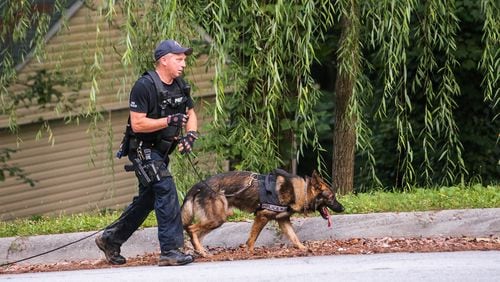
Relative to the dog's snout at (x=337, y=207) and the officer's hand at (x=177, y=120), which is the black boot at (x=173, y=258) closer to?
the officer's hand at (x=177, y=120)

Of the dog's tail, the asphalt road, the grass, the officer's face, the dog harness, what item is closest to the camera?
the asphalt road

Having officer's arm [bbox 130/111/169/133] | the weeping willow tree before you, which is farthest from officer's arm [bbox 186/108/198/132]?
the weeping willow tree

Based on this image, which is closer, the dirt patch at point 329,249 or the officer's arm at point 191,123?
the officer's arm at point 191,123

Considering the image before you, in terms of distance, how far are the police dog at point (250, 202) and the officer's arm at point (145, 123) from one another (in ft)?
3.22

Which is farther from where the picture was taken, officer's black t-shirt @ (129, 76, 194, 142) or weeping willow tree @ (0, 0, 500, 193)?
weeping willow tree @ (0, 0, 500, 193)

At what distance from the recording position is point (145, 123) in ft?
27.6

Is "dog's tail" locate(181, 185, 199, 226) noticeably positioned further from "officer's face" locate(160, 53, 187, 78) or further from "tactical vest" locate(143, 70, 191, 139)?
"officer's face" locate(160, 53, 187, 78)

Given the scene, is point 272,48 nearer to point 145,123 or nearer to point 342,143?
point 145,123

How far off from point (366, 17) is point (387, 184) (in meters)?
5.98

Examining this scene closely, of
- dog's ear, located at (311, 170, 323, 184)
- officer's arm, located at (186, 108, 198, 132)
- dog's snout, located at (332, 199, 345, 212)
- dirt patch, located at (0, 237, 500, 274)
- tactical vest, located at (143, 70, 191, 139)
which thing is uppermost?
tactical vest, located at (143, 70, 191, 139)

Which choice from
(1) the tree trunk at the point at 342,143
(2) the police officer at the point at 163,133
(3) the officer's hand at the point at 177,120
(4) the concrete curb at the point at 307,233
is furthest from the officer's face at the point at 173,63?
(1) the tree trunk at the point at 342,143

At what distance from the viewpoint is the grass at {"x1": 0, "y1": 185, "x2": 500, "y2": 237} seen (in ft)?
31.9

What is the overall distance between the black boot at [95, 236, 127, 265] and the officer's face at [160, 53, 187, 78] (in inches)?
60.2

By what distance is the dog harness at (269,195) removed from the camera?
9.10 metres
